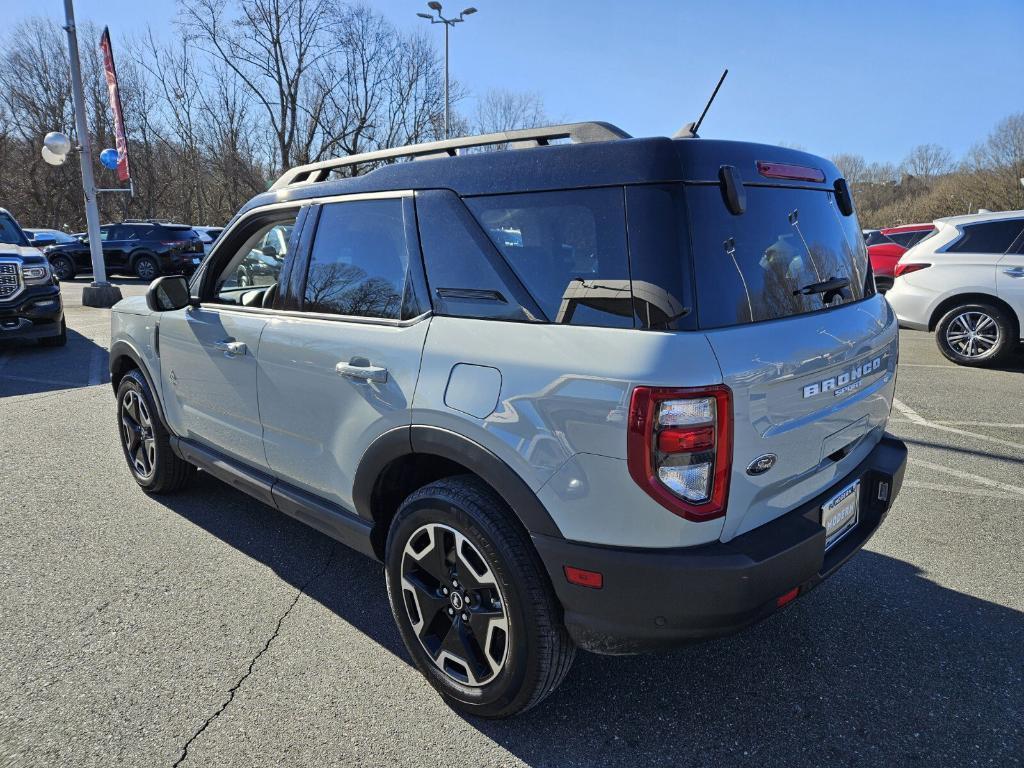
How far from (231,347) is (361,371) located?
1.02 meters

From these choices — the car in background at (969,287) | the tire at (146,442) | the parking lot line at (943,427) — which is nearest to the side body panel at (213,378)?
the tire at (146,442)

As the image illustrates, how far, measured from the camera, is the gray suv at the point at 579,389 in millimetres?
1797

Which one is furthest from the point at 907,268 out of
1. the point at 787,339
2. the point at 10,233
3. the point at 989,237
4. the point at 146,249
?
the point at 146,249

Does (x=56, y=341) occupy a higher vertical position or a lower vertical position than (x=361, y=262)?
lower

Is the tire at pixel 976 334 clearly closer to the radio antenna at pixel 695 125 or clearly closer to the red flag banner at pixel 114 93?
the radio antenna at pixel 695 125

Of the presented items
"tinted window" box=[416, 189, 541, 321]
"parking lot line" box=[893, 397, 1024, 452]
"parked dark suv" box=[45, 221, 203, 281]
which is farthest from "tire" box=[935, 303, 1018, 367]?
"parked dark suv" box=[45, 221, 203, 281]

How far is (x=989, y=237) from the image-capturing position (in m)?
7.79

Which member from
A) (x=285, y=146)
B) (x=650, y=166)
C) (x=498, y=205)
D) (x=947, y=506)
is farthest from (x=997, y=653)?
(x=285, y=146)

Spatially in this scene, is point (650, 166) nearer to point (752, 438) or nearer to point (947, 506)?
point (752, 438)

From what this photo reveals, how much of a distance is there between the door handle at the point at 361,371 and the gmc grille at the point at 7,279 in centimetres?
824

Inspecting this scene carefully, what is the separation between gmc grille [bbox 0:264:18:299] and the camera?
834 centimetres

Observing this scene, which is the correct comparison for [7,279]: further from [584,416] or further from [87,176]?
[584,416]

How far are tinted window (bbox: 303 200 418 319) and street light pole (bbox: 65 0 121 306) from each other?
41.5 ft

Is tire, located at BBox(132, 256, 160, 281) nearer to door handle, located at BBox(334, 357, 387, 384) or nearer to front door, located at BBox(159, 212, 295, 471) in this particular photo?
front door, located at BBox(159, 212, 295, 471)
